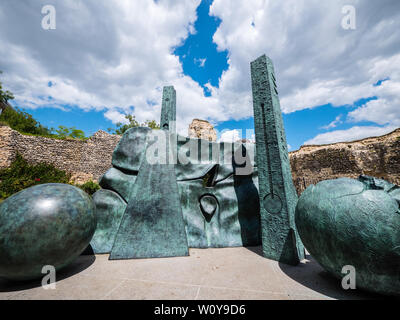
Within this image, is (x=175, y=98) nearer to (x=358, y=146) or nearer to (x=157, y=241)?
(x=157, y=241)

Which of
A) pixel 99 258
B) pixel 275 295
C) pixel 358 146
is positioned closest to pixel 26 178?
pixel 99 258

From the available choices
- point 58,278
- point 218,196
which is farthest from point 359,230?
point 58,278

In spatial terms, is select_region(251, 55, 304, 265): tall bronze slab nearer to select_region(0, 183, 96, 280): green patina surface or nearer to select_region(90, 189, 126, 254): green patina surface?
select_region(90, 189, 126, 254): green patina surface

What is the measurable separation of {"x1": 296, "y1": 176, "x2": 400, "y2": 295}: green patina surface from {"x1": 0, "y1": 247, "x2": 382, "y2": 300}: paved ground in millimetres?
316

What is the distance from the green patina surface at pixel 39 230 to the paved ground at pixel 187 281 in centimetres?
22

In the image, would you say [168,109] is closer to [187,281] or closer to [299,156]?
[187,281]

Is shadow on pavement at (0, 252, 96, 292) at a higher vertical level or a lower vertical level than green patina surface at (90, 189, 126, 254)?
lower

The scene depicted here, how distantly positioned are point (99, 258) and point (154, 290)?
1433 millimetres

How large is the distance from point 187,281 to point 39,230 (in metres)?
1.57

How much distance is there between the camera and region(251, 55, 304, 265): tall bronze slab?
2.58 m

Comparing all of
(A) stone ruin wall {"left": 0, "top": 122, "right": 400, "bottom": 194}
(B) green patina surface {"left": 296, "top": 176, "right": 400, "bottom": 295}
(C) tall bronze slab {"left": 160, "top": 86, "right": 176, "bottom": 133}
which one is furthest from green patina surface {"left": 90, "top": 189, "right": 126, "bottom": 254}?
(A) stone ruin wall {"left": 0, "top": 122, "right": 400, "bottom": 194}

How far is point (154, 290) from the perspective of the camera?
1673 mm

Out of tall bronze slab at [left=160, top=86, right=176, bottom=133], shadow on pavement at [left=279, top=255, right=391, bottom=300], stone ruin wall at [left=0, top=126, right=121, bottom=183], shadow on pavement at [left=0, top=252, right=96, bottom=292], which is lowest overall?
shadow on pavement at [left=279, top=255, right=391, bottom=300]

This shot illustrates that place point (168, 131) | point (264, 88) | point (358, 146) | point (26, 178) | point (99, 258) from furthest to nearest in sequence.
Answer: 1. point (26, 178)
2. point (358, 146)
3. point (168, 131)
4. point (264, 88)
5. point (99, 258)
